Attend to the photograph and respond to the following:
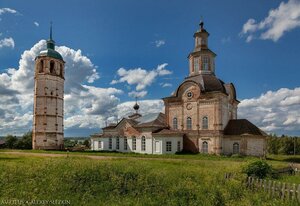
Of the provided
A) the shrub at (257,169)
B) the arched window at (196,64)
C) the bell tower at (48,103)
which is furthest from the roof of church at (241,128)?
the bell tower at (48,103)

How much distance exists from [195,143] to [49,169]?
Answer: 2131 cm

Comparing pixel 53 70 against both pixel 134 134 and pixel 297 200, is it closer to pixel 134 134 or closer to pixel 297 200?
pixel 134 134

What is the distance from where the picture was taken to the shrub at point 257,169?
1206cm

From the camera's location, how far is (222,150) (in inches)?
1172

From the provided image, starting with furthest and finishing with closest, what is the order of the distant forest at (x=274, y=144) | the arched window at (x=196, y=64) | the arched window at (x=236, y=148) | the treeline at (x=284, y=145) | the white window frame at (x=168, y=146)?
the treeline at (x=284, y=145), the distant forest at (x=274, y=144), the arched window at (x=196, y=64), the white window frame at (x=168, y=146), the arched window at (x=236, y=148)

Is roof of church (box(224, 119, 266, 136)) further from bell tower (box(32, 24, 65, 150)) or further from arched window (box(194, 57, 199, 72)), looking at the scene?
bell tower (box(32, 24, 65, 150))

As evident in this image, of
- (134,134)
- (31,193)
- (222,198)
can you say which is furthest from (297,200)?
(134,134)

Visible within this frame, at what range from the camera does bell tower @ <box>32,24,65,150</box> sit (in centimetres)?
4056

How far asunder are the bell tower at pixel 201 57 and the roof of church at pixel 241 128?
8.11 metres

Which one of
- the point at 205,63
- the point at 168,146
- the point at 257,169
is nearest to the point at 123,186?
the point at 257,169

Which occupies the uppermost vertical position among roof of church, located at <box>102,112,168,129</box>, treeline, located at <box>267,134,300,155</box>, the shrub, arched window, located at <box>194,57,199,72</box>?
arched window, located at <box>194,57,199,72</box>

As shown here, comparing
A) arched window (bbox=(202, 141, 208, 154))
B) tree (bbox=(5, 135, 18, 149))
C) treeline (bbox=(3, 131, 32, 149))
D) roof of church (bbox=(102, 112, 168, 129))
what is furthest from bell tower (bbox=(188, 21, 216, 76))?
tree (bbox=(5, 135, 18, 149))

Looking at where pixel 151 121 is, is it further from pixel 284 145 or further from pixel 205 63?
pixel 284 145

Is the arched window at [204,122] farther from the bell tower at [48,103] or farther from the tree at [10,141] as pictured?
the tree at [10,141]
